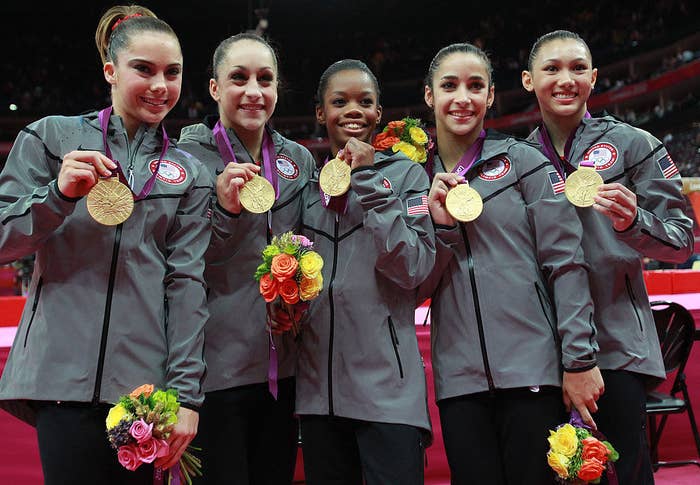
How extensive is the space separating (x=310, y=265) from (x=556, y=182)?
100 centimetres

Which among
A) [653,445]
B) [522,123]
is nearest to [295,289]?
[653,445]

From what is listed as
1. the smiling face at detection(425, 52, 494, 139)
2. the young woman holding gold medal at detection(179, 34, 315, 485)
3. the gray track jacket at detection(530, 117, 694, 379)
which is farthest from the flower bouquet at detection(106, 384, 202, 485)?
the gray track jacket at detection(530, 117, 694, 379)

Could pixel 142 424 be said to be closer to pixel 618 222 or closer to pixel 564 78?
pixel 618 222

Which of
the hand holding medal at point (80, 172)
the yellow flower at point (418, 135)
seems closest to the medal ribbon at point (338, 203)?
the yellow flower at point (418, 135)

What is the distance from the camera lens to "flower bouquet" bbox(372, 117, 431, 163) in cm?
272

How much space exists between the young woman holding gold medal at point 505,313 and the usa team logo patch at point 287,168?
23.3 inches

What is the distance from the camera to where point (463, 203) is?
96.0 inches

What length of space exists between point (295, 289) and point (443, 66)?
44.0 inches

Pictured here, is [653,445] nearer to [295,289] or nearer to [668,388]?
[668,388]

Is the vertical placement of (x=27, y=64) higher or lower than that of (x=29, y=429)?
higher

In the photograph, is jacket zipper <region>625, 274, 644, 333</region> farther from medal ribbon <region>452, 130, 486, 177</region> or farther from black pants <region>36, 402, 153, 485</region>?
black pants <region>36, 402, 153, 485</region>

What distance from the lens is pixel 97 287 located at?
2.06m

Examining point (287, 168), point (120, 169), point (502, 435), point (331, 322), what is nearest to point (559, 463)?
point (502, 435)

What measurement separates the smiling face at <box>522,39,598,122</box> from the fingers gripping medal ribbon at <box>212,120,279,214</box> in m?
1.17
